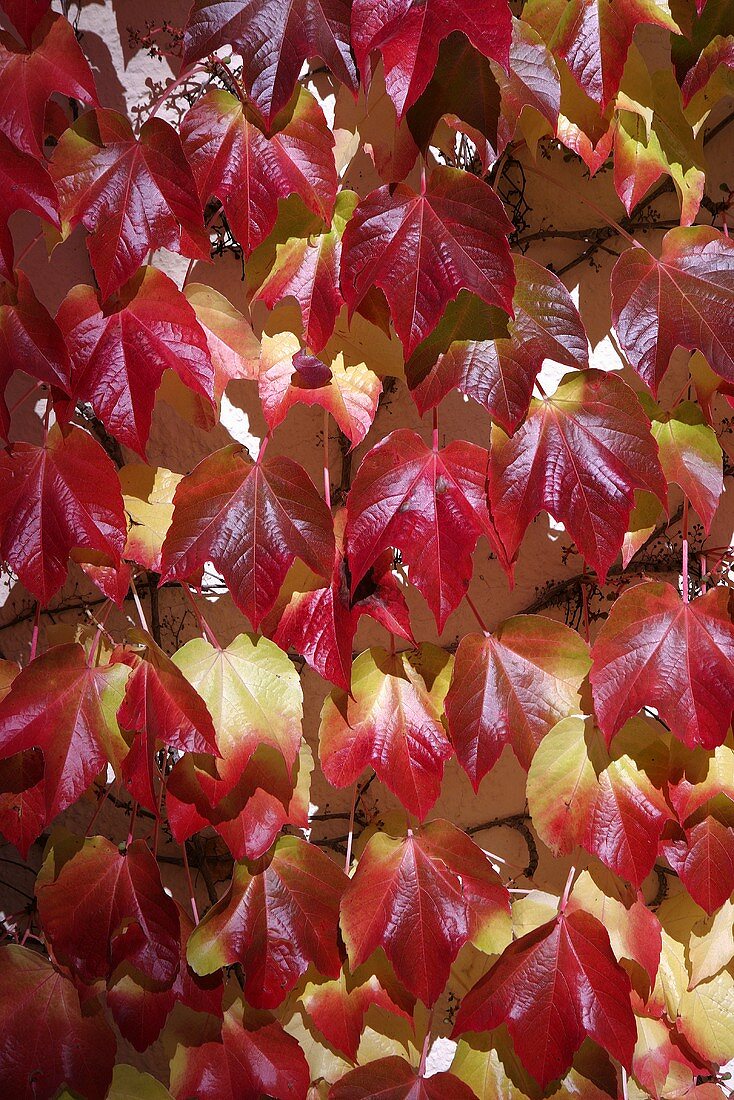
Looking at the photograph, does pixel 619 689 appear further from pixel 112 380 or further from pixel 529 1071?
pixel 112 380

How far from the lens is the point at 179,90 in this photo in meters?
1.18

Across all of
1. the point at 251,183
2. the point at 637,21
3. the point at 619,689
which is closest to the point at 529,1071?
the point at 619,689

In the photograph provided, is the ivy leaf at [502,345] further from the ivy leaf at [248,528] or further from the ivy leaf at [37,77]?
the ivy leaf at [37,77]

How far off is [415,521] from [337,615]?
0.46ft

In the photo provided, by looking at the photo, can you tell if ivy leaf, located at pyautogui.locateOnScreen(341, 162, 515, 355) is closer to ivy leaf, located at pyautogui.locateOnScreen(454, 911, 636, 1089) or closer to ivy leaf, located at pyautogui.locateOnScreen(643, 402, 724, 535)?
ivy leaf, located at pyautogui.locateOnScreen(643, 402, 724, 535)

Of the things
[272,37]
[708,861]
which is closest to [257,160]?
[272,37]

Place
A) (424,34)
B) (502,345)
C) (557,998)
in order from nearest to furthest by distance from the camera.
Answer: (424,34), (502,345), (557,998)

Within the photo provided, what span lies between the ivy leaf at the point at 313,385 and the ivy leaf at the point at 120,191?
6.2 inches

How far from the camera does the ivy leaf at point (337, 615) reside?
940 millimetres

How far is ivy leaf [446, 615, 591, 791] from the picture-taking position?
97 cm

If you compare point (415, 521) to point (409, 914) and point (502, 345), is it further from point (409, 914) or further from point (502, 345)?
point (409, 914)

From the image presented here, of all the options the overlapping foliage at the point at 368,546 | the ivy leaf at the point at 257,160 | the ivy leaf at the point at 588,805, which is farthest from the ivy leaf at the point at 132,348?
the ivy leaf at the point at 588,805

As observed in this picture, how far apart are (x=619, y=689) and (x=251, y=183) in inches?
27.1

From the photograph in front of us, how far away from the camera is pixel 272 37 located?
82 cm
